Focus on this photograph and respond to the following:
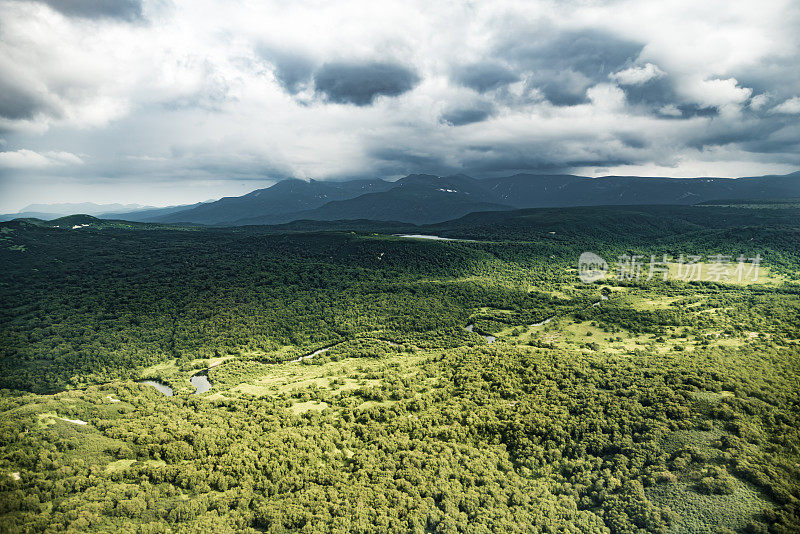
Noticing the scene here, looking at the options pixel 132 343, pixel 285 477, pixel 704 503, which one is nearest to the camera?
pixel 704 503

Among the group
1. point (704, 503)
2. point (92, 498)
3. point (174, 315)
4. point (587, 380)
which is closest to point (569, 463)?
point (704, 503)

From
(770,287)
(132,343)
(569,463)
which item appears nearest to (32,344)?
(132,343)

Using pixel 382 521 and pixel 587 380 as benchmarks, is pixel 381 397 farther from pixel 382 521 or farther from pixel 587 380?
pixel 587 380

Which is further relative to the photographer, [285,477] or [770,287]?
[770,287]

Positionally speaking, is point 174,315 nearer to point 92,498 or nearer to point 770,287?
point 92,498

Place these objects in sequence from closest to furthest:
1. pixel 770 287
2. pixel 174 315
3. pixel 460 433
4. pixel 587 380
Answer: pixel 460 433
pixel 587 380
pixel 174 315
pixel 770 287

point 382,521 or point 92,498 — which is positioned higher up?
point 92,498
